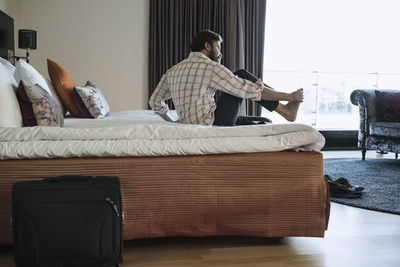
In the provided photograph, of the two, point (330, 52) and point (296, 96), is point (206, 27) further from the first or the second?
point (296, 96)

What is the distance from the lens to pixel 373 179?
353cm

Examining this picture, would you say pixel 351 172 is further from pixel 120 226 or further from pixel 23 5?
pixel 23 5

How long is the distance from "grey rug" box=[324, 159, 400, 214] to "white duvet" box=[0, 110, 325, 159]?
3.34 feet

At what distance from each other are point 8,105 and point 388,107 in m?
3.88

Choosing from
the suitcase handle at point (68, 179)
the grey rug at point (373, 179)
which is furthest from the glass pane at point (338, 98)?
the suitcase handle at point (68, 179)

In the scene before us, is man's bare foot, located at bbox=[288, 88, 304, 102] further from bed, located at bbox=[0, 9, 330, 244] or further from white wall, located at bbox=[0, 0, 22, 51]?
white wall, located at bbox=[0, 0, 22, 51]

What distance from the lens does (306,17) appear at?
5.71 meters

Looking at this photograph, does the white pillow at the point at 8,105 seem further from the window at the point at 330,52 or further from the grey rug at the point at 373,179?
the window at the point at 330,52

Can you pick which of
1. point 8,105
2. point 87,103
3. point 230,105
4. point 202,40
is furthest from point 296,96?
point 87,103

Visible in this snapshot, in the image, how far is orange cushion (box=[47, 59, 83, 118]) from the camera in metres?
3.18

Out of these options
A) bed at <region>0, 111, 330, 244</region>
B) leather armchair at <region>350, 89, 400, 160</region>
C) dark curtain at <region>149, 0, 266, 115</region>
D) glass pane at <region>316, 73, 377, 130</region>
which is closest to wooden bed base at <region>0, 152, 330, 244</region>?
bed at <region>0, 111, 330, 244</region>

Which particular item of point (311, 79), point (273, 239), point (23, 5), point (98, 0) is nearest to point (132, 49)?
point (98, 0)

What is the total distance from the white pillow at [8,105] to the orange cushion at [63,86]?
1.12 m

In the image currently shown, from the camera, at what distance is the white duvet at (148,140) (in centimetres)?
177
